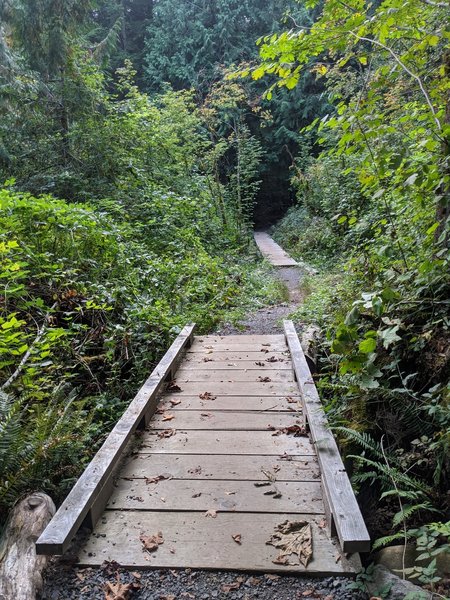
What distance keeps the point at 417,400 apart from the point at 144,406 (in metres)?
2.01

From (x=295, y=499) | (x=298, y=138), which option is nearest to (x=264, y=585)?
(x=295, y=499)

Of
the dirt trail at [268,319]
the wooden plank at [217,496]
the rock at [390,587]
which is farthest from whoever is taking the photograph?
the dirt trail at [268,319]

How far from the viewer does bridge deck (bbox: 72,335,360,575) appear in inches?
85.0

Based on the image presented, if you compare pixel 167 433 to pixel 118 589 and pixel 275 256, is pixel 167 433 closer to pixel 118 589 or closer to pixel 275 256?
pixel 118 589

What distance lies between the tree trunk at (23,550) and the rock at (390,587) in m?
1.50

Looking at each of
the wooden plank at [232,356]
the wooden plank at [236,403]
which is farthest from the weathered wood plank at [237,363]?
the wooden plank at [236,403]

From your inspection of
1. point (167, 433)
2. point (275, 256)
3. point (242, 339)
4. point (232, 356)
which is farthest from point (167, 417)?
point (275, 256)

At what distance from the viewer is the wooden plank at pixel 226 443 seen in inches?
123

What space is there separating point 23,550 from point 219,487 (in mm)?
1101

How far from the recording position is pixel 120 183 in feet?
33.0

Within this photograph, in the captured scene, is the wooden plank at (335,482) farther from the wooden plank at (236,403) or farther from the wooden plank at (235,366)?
the wooden plank at (235,366)

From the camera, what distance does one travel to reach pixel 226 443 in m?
3.25

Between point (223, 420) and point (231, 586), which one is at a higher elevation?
point (231, 586)

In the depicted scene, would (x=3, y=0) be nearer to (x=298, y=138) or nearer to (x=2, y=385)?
(x=2, y=385)
